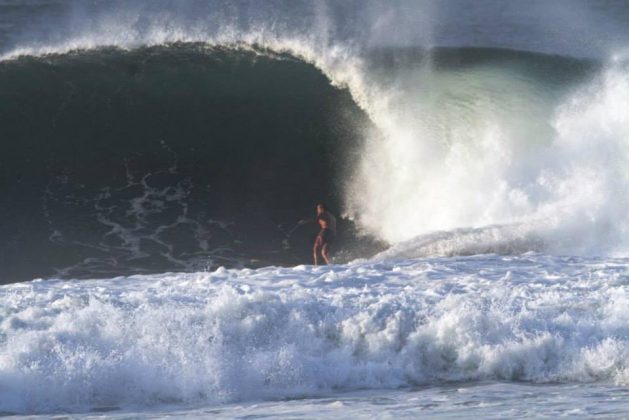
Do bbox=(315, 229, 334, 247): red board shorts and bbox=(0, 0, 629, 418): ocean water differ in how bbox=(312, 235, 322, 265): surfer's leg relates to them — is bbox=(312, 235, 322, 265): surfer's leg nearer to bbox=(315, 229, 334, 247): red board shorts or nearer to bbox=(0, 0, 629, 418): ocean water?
bbox=(315, 229, 334, 247): red board shorts

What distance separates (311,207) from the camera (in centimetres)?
1661

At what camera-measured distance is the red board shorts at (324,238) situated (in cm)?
1500

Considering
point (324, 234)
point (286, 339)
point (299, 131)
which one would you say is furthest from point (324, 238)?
point (286, 339)

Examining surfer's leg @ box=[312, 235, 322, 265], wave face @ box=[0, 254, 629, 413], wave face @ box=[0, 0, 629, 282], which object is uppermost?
wave face @ box=[0, 0, 629, 282]

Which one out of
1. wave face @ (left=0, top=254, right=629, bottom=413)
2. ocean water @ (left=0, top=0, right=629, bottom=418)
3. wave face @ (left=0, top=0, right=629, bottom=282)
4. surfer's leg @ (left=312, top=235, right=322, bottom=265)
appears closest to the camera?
wave face @ (left=0, top=254, right=629, bottom=413)

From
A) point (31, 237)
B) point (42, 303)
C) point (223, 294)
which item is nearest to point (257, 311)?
point (223, 294)

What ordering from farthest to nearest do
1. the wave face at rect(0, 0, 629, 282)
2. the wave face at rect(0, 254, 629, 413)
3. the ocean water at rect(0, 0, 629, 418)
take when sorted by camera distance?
the wave face at rect(0, 0, 629, 282) < the ocean water at rect(0, 0, 629, 418) < the wave face at rect(0, 254, 629, 413)

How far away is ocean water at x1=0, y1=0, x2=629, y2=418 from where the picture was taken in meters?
9.95

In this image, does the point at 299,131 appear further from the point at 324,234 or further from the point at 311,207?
the point at 324,234

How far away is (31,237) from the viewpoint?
1579cm

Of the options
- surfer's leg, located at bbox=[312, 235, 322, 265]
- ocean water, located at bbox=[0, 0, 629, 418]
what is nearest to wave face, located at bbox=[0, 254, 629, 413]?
ocean water, located at bbox=[0, 0, 629, 418]

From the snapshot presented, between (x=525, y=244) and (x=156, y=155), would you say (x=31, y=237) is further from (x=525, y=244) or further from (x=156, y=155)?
(x=525, y=244)

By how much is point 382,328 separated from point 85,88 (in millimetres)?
9197

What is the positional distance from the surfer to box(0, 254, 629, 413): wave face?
3.32 m
